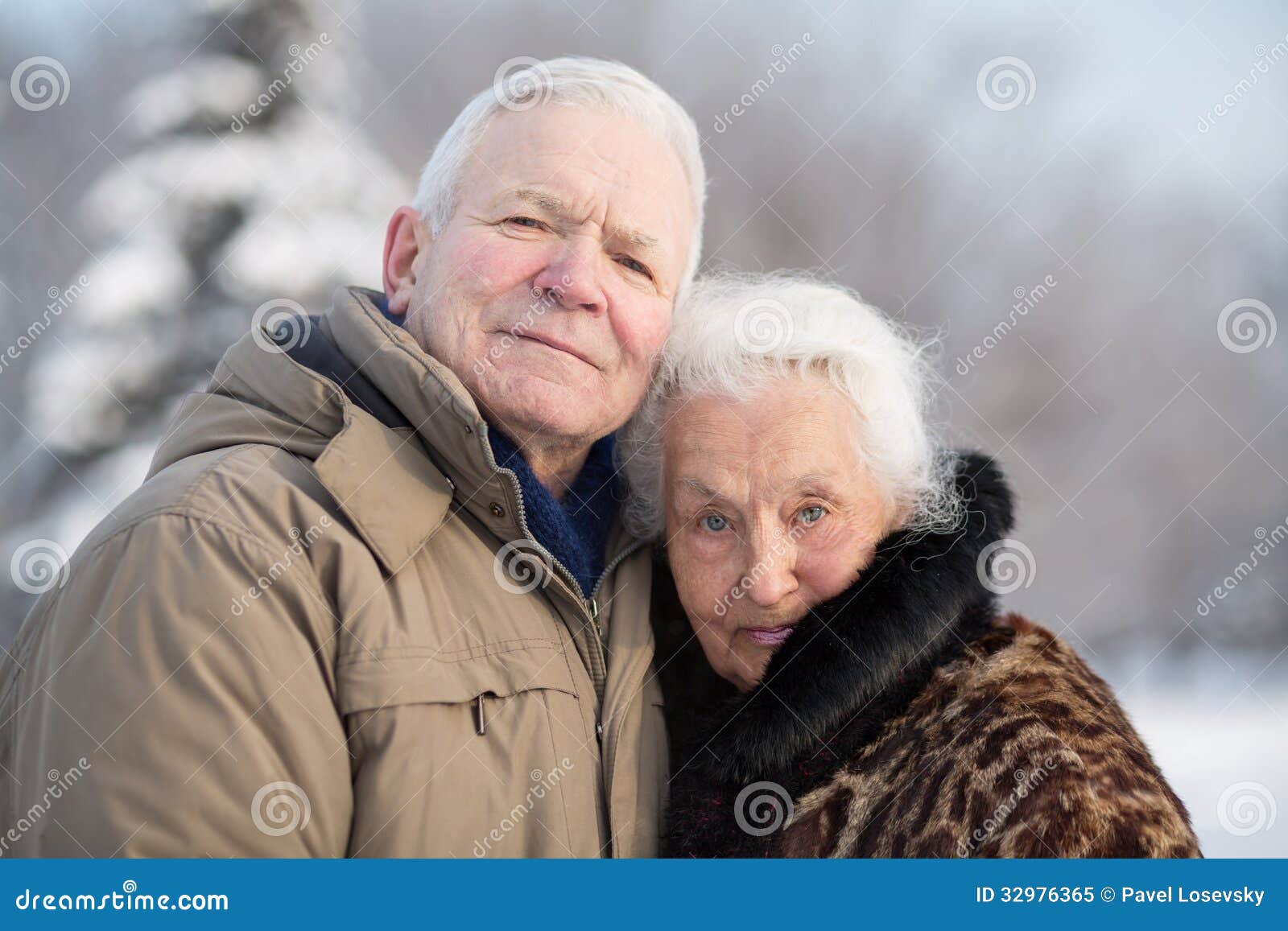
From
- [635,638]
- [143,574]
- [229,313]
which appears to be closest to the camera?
[143,574]

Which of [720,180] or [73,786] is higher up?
[720,180]

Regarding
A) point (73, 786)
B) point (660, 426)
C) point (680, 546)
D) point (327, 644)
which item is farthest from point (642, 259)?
point (73, 786)

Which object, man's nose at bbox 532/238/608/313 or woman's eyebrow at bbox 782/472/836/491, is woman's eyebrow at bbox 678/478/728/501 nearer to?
woman's eyebrow at bbox 782/472/836/491

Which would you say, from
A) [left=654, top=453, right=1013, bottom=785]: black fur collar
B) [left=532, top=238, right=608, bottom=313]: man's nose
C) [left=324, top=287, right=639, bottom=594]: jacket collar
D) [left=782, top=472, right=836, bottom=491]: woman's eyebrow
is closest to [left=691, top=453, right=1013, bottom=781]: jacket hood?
[left=654, top=453, right=1013, bottom=785]: black fur collar

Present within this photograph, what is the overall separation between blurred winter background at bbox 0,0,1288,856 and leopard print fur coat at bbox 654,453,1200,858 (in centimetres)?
290

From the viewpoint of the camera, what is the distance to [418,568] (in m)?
1.93

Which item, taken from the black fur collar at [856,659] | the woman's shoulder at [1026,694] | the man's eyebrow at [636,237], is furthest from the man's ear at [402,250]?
the woman's shoulder at [1026,694]

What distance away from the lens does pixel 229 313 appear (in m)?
5.11

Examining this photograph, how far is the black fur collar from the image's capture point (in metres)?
2.07

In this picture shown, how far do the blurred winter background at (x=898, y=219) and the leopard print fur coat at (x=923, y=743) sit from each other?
2.90 metres

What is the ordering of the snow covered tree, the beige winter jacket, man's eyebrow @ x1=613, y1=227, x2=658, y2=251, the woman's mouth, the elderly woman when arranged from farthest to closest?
the snow covered tree < man's eyebrow @ x1=613, y1=227, x2=658, y2=251 < the woman's mouth < the elderly woman < the beige winter jacket

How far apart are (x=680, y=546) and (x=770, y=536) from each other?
23cm

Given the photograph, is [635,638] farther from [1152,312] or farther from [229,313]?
[1152,312]

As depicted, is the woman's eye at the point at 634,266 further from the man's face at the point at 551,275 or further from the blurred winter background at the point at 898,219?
the blurred winter background at the point at 898,219
